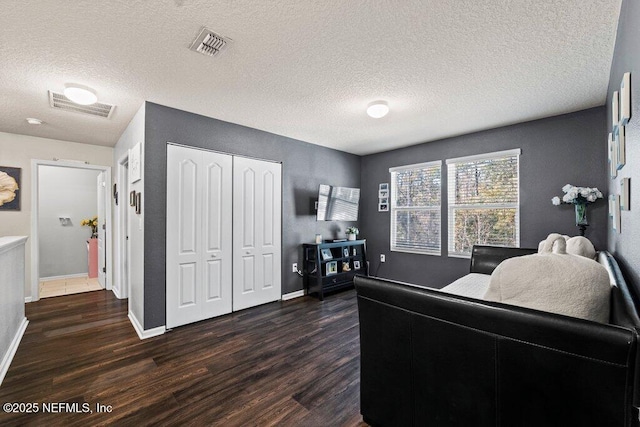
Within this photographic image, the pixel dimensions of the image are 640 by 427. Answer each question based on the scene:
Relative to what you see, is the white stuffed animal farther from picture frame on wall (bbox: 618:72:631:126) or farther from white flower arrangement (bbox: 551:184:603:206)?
white flower arrangement (bbox: 551:184:603:206)

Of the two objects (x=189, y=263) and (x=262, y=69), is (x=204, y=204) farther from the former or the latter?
(x=262, y=69)

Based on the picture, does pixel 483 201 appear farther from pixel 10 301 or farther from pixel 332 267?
pixel 10 301

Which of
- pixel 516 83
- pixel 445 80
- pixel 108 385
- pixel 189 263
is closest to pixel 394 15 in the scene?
pixel 445 80

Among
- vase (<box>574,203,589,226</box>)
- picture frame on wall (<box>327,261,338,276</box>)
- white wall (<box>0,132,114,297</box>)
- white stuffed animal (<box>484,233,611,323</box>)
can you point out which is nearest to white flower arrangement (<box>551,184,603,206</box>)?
vase (<box>574,203,589,226</box>)

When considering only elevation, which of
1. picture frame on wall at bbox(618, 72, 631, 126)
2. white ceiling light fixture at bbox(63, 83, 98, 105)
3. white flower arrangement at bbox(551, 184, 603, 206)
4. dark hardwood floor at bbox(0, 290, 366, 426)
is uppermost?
white ceiling light fixture at bbox(63, 83, 98, 105)

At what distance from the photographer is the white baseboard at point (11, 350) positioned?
2.14 metres

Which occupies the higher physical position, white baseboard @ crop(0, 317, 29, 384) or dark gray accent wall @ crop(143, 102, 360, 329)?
dark gray accent wall @ crop(143, 102, 360, 329)

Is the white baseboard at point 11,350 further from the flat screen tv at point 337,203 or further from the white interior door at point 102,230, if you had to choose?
the flat screen tv at point 337,203

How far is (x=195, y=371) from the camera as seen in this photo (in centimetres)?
219

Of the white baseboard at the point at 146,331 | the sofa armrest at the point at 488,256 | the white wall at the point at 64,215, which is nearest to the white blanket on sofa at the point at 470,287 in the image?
the sofa armrest at the point at 488,256

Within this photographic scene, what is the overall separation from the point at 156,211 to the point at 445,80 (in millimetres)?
3111

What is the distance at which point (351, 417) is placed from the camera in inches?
66.2

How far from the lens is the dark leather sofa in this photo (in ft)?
2.86

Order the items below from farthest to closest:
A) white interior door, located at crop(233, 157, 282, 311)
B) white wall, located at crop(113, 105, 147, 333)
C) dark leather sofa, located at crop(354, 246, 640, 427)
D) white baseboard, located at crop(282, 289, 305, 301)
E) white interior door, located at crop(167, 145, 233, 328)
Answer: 1. white baseboard, located at crop(282, 289, 305, 301)
2. white interior door, located at crop(233, 157, 282, 311)
3. white interior door, located at crop(167, 145, 233, 328)
4. white wall, located at crop(113, 105, 147, 333)
5. dark leather sofa, located at crop(354, 246, 640, 427)
